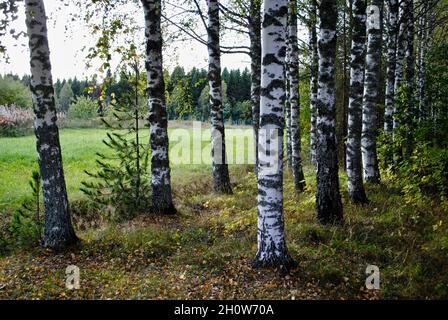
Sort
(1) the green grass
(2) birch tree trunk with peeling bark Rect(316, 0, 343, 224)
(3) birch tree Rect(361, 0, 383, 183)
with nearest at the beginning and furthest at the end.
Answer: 1. (2) birch tree trunk with peeling bark Rect(316, 0, 343, 224)
2. (3) birch tree Rect(361, 0, 383, 183)
3. (1) the green grass

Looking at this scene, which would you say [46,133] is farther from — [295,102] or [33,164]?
[33,164]

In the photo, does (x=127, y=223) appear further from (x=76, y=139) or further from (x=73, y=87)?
(x=73, y=87)

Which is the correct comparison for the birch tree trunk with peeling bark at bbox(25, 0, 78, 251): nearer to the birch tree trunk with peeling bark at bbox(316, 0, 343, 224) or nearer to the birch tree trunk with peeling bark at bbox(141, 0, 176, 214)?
the birch tree trunk with peeling bark at bbox(141, 0, 176, 214)

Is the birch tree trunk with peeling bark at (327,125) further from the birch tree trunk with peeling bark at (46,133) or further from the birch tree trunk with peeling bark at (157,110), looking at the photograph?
the birch tree trunk with peeling bark at (46,133)

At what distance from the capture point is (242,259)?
7.59 metres

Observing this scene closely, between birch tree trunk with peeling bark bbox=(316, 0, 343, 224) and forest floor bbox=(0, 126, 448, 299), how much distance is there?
56 cm

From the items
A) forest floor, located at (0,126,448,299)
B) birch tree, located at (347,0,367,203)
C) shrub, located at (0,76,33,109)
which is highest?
shrub, located at (0,76,33,109)

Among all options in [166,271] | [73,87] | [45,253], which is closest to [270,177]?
[166,271]

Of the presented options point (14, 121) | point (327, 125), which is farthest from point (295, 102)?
point (14, 121)

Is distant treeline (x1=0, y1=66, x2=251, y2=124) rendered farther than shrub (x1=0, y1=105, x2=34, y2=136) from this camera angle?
No

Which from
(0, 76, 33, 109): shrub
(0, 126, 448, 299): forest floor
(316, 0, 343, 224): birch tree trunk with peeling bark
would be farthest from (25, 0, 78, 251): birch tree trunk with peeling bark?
(0, 76, 33, 109): shrub

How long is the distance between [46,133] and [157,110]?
3.46 metres

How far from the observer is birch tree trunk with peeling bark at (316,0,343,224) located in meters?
8.81
